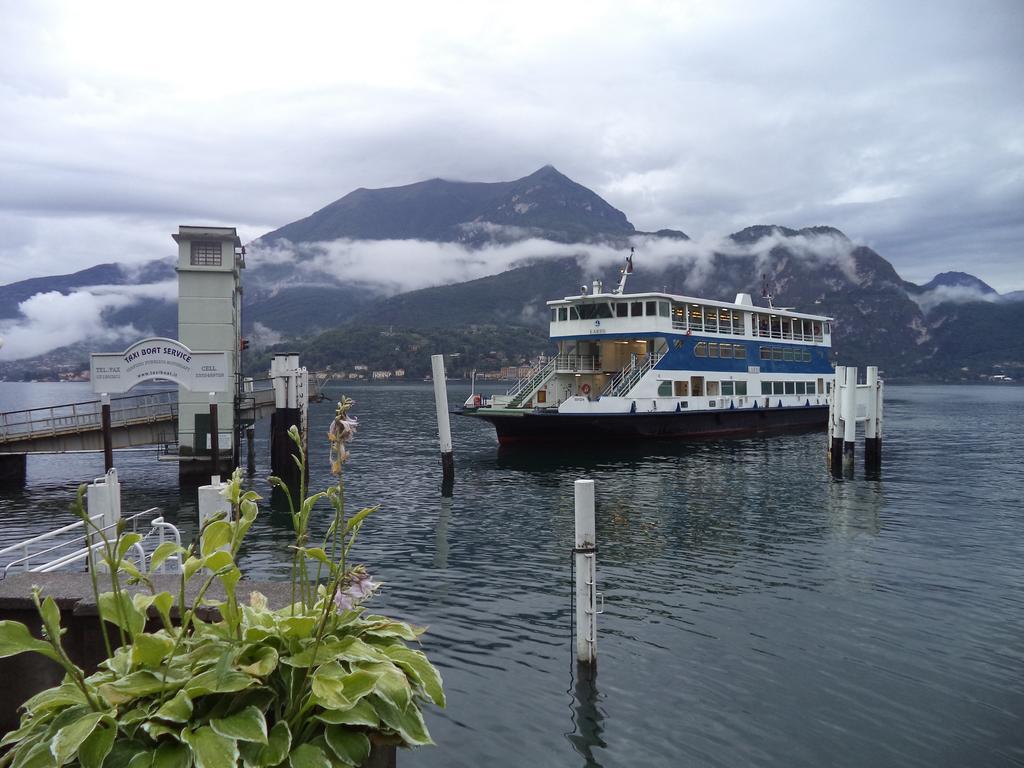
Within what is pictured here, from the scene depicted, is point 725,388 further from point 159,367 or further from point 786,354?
point 159,367

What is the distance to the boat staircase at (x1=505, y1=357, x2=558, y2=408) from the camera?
A: 36719mm

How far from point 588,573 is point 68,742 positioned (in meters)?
6.60

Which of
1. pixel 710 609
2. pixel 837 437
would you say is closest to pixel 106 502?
pixel 710 609

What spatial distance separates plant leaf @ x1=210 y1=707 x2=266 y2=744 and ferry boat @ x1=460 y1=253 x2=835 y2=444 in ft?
94.7

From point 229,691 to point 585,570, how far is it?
20.2 ft

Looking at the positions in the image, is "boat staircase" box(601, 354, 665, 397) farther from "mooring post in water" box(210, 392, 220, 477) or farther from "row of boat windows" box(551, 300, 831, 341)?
"mooring post in water" box(210, 392, 220, 477)

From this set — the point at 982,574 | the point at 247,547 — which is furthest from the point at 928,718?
the point at 247,547

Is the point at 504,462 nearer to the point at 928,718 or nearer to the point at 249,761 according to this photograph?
the point at 928,718

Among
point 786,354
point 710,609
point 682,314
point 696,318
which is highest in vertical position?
point 682,314

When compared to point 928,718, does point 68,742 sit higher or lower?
higher

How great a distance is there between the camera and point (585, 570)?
898 cm

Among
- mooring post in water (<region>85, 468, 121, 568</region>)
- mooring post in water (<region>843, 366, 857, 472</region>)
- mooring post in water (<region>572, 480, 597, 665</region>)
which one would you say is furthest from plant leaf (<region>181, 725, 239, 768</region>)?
mooring post in water (<region>843, 366, 857, 472</region>)

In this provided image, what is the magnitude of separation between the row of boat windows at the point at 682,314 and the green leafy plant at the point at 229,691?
34.7 meters

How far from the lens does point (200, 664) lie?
3.51 metres
